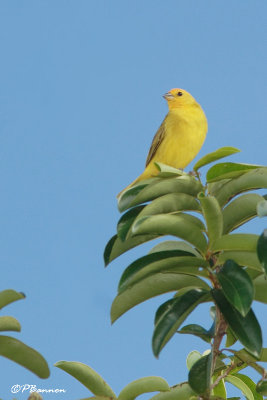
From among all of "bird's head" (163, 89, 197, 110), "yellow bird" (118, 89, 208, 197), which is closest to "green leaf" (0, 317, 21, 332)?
"yellow bird" (118, 89, 208, 197)

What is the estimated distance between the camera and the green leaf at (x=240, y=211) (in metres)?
2.80

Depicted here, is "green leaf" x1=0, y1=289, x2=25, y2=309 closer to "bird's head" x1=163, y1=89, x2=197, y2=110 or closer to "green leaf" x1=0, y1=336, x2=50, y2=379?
"green leaf" x1=0, y1=336, x2=50, y2=379

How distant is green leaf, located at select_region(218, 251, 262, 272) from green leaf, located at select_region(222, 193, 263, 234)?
0.21 m

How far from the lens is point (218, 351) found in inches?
105

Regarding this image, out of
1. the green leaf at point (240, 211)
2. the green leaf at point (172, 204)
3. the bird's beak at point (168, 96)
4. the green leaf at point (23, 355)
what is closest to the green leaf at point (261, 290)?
the green leaf at point (240, 211)

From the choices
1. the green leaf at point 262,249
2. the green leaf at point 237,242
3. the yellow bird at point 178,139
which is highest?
the yellow bird at point 178,139

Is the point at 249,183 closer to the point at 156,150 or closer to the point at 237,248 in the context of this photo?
the point at 237,248

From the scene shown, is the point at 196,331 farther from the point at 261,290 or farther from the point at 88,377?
the point at 88,377

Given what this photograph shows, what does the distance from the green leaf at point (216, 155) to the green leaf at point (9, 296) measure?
108 centimetres

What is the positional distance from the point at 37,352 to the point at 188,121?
369cm

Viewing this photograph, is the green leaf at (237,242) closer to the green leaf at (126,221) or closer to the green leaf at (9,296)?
the green leaf at (126,221)

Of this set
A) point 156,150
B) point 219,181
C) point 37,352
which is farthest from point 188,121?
point 37,352

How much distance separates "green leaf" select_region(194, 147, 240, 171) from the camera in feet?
9.46

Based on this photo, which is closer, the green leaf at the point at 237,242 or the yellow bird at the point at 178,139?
the green leaf at the point at 237,242
